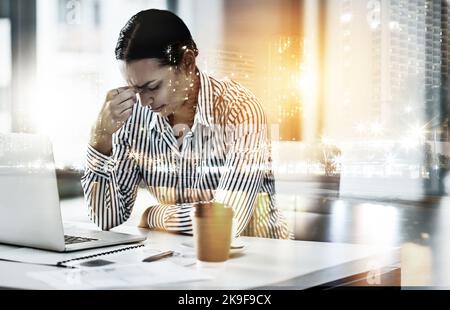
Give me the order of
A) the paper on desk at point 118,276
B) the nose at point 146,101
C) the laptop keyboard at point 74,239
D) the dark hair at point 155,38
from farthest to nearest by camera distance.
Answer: the nose at point 146,101, the dark hair at point 155,38, the laptop keyboard at point 74,239, the paper on desk at point 118,276

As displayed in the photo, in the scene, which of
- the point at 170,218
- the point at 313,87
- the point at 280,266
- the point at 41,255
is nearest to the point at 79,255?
the point at 41,255

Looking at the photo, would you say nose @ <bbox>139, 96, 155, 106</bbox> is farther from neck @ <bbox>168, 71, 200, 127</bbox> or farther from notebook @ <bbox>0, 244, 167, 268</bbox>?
notebook @ <bbox>0, 244, 167, 268</bbox>

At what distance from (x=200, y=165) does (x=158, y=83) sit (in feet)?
0.99

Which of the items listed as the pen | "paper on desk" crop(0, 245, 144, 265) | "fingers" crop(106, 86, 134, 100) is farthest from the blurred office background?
the pen

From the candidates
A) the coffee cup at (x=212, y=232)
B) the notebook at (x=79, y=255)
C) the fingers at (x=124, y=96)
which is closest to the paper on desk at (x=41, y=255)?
the notebook at (x=79, y=255)

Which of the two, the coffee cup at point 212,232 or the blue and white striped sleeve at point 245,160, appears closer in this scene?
the coffee cup at point 212,232

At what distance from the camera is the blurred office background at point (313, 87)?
1577 mm

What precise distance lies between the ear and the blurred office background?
0.19 ft

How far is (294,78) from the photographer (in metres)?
1.68

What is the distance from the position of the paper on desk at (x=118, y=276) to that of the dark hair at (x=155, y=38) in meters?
0.90

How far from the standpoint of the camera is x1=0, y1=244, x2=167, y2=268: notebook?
1.05m

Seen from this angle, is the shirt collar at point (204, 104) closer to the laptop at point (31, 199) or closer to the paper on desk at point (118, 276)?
the laptop at point (31, 199)

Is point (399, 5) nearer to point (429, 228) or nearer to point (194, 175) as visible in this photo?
point (429, 228)

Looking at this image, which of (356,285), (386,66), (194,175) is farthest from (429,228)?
(194,175)
